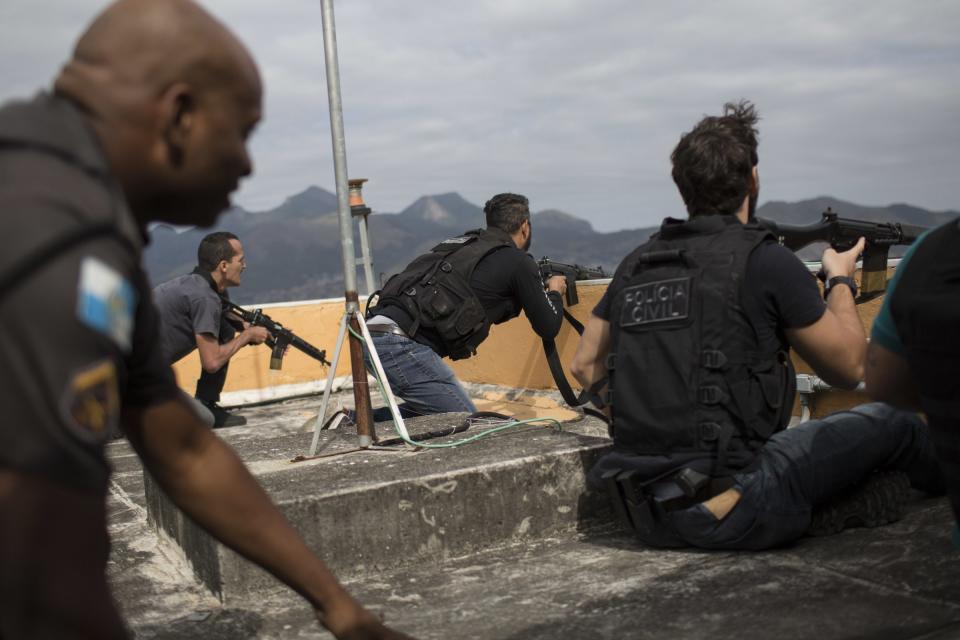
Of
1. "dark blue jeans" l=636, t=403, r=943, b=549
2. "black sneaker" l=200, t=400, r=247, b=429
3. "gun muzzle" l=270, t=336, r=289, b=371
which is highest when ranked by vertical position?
"gun muzzle" l=270, t=336, r=289, b=371

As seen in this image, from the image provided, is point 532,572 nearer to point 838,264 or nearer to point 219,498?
point 838,264

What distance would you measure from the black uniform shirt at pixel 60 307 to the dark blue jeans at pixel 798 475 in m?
2.60

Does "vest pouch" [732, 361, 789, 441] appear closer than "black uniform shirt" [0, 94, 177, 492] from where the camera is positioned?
No

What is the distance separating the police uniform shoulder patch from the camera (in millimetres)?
925

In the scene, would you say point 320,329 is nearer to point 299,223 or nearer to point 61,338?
point 61,338

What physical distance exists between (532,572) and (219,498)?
6.64 ft

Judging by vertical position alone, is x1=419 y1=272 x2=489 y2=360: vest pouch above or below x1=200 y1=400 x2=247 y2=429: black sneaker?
A: above

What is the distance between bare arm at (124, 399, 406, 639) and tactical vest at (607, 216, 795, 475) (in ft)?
6.32

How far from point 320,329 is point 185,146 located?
8747 millimetres

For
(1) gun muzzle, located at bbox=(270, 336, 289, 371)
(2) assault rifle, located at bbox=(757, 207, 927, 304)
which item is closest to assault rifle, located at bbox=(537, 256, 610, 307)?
(1) gun muzzle, located at bbox=(270, 336, 289, 371)

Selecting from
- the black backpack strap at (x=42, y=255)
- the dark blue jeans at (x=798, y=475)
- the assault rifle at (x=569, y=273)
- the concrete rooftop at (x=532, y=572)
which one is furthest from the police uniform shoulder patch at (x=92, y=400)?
the assault rifle at (x=569, y=273)

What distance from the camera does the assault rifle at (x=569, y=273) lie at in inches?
282

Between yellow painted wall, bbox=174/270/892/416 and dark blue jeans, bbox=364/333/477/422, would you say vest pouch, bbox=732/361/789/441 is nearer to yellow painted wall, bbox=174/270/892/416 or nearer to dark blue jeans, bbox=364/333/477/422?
dark blue jeans, bbox=364/333/477/422

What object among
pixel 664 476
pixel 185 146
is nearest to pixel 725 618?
pixel 664 476
